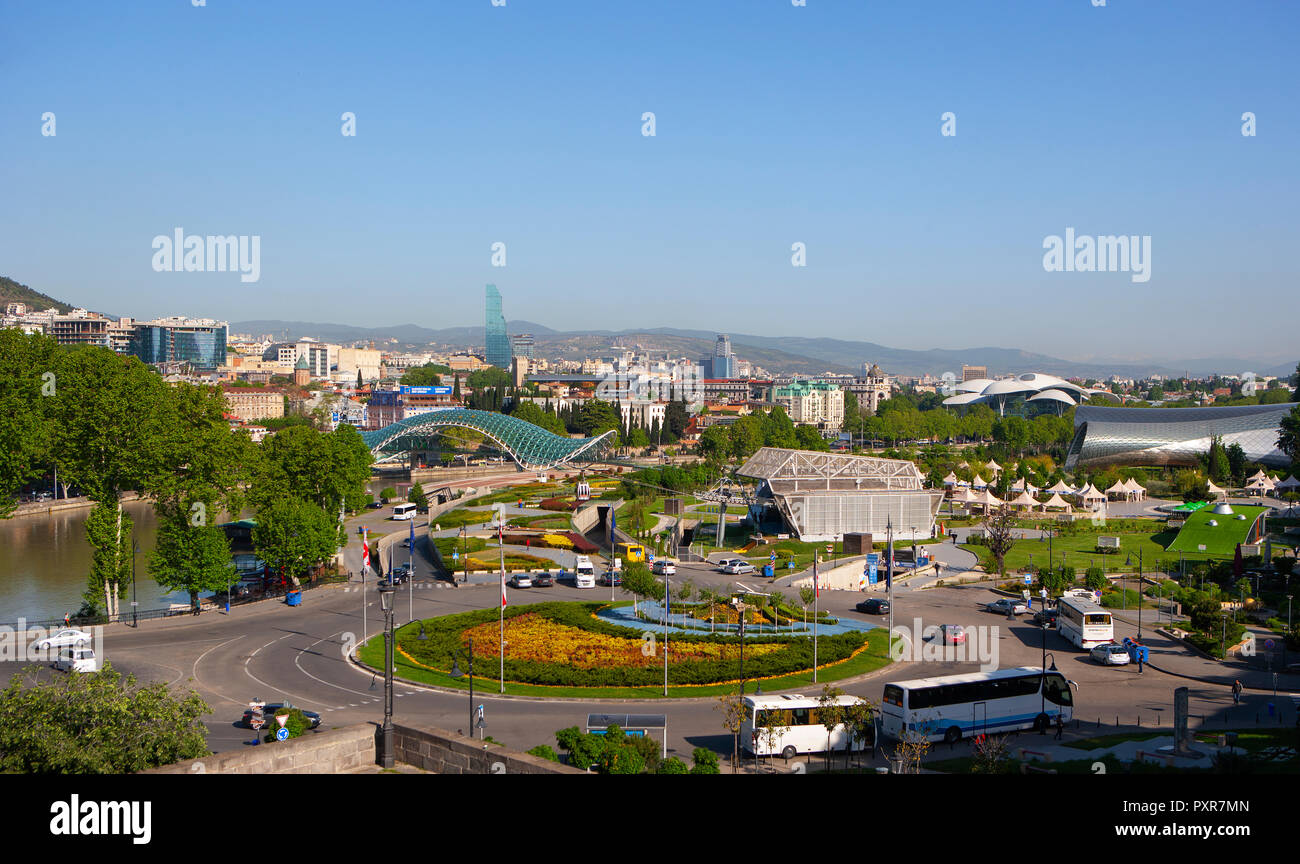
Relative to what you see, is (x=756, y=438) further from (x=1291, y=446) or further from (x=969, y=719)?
(x=969, y=719)

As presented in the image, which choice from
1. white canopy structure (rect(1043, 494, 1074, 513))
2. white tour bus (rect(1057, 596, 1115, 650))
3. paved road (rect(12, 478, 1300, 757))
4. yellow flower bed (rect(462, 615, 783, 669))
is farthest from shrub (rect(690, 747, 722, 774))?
white canopy structure (rect(1043, 494, 1074, 513))

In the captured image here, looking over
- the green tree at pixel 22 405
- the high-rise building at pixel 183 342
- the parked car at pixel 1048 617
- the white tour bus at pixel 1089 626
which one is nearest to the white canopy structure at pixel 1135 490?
the parked car at pixel 1048 617

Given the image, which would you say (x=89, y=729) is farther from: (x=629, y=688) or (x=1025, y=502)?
(x=1025, y=502)

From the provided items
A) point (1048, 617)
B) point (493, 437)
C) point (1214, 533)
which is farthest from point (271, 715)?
point (493, 437)

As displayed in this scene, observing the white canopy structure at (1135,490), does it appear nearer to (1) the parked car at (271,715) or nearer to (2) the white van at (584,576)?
(2) the white van at (584,576)

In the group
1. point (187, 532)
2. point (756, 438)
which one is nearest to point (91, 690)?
point (187, 532)

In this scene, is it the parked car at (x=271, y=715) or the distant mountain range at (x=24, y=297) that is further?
the distant mountain range at (x=24, y=297)
